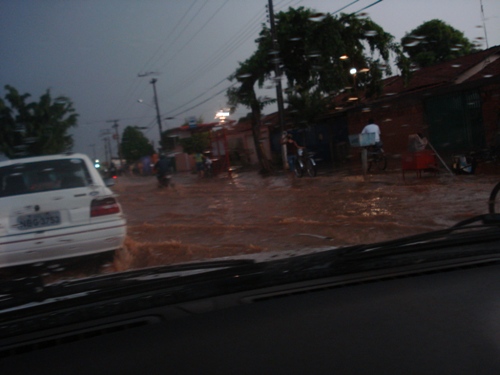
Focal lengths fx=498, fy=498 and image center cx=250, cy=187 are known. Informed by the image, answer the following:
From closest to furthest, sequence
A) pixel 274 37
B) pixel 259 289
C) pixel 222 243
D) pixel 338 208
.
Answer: pixel 259 289 < pixel 222 243 < pixel 338 208 < pixel 274 37

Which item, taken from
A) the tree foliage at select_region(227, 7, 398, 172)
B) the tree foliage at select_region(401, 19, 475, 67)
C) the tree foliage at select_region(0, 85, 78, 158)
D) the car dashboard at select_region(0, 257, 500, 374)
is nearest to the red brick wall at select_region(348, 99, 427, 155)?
the tree foliage at select_region(227, 7, 398, 172)

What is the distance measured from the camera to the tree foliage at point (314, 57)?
15836 millimetres

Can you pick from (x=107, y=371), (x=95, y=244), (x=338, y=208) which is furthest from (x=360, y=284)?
(x=338, y=208)

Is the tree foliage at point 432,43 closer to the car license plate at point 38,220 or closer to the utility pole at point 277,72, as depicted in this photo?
the utility pole at point 277,72

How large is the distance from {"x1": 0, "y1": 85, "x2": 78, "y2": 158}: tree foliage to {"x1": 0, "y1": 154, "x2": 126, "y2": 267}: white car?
3.88ft

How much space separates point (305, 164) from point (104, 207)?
35.4 ft

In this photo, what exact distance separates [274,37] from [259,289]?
1527 centimetres

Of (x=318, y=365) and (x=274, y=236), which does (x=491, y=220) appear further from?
(x=274, y=236)

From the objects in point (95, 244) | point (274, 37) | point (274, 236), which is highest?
point (274, 37)

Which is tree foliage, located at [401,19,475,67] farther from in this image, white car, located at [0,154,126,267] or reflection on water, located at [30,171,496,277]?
white car, located at [0,154,126,267]

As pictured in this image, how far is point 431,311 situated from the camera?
5.65 ft

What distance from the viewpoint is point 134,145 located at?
20.7 meters

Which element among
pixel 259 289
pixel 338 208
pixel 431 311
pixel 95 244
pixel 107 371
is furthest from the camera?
pixel 338 208

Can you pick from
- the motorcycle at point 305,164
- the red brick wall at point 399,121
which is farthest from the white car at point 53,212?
the red brick wall at point 399,121
